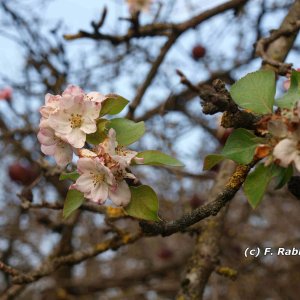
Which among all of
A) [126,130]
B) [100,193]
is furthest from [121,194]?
[126,130]

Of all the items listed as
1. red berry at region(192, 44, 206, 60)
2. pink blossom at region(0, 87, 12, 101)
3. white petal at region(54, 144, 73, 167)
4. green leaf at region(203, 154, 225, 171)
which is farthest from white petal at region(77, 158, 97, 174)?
red berry at region(192, 44, 206, 60)

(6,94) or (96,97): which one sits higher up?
(6,94)

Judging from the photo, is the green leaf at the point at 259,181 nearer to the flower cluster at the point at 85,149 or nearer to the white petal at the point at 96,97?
the flower cluster at the point at 85,149

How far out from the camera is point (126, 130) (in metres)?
1.11

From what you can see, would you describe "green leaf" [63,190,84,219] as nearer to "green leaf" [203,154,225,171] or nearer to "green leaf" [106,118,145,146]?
"green leaf" [106,118,145,146]

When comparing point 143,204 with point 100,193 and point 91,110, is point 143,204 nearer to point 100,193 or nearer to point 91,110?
point 100,193

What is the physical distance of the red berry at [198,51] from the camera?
3.72 metres

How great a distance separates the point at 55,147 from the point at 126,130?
17 centimetres

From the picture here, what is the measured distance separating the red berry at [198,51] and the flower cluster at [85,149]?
269 cm

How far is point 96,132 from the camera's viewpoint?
1.11 meters

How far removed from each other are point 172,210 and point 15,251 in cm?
140

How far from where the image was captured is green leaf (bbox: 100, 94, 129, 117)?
1120mm

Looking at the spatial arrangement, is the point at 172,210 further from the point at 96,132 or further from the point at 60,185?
the point at 96,132

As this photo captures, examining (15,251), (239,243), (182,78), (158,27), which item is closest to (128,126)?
(182,78)
